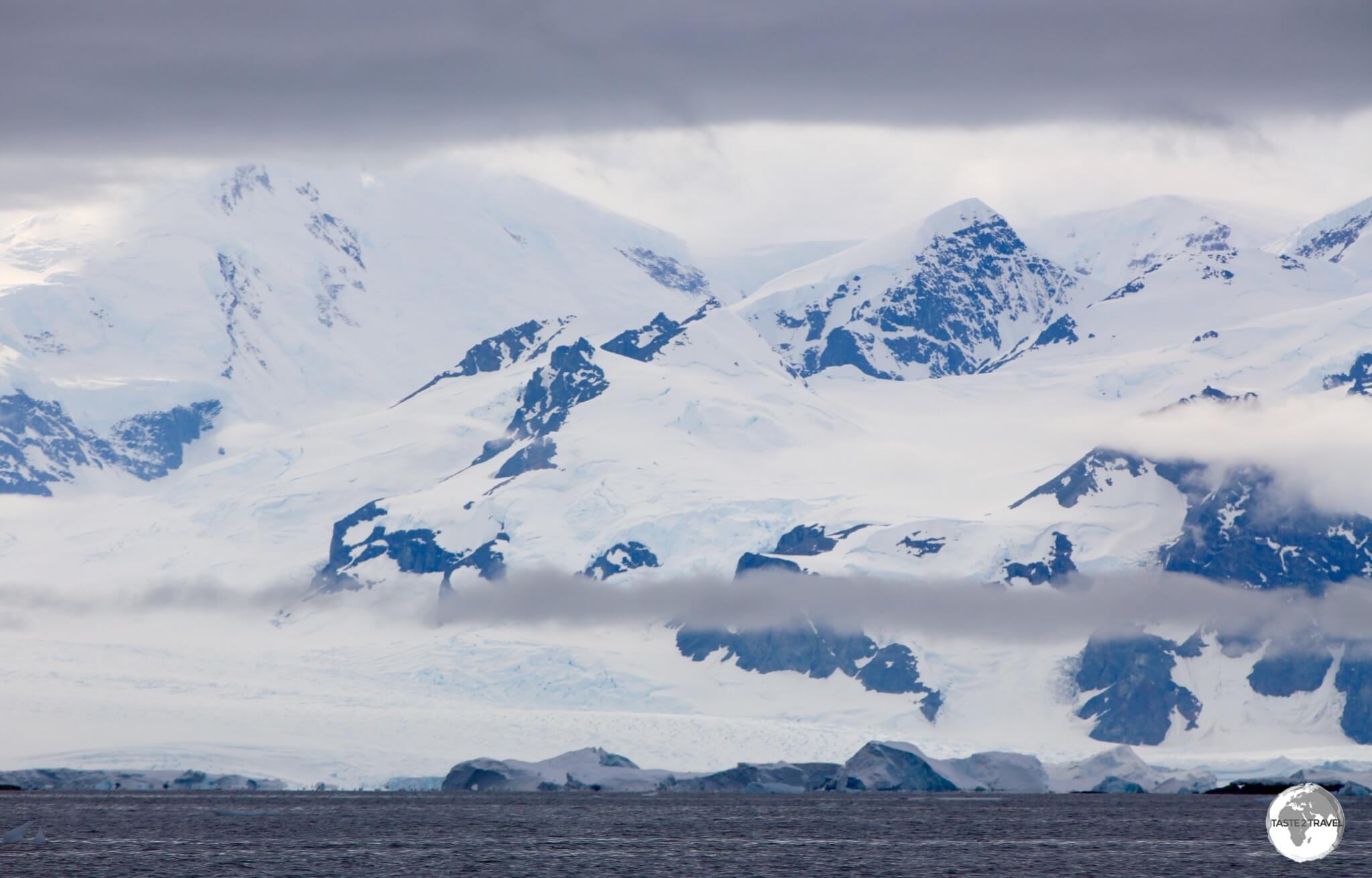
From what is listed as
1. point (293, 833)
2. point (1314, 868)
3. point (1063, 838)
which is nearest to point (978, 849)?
point (1063, 838)

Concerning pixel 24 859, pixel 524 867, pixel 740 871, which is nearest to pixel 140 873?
pixel 24 859

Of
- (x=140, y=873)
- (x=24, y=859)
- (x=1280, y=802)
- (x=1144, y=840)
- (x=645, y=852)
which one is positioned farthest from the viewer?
(x=1144, y=840)

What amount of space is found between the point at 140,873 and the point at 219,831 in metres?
46.7

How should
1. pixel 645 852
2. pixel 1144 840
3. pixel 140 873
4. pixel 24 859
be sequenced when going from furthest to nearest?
pixel 1144 840, pixel 645 852, pixel 24 859, pixel 140 873

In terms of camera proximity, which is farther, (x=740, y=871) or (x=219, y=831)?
(x=219, y=831)

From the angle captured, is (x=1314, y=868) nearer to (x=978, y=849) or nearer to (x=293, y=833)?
(x=978, y=849)

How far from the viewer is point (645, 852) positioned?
564ft
